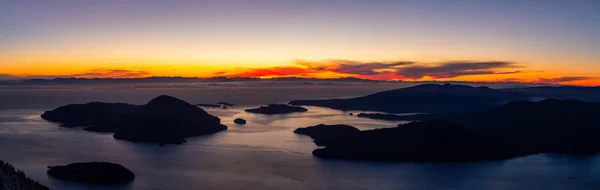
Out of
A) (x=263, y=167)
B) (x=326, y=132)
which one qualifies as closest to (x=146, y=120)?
(x=326, y=132)

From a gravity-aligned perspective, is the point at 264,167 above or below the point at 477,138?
below

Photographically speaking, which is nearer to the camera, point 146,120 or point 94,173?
point 94,173

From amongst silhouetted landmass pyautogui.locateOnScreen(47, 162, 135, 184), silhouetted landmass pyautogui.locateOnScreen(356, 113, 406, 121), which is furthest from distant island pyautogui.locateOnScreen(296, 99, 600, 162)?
silhouetted landmass pyautogui.locateOnScreen(356, 113, 406, 121)

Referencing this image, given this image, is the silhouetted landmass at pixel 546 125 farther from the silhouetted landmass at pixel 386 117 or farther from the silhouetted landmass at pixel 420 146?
the silhouetted landmass at pixel 386 117

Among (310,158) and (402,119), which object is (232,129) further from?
(402,119)

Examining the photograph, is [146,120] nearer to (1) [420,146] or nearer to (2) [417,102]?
(1) [420,146]

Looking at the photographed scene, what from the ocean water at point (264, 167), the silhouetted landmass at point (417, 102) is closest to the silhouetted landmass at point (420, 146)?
the ocean water at point (264, 167)
